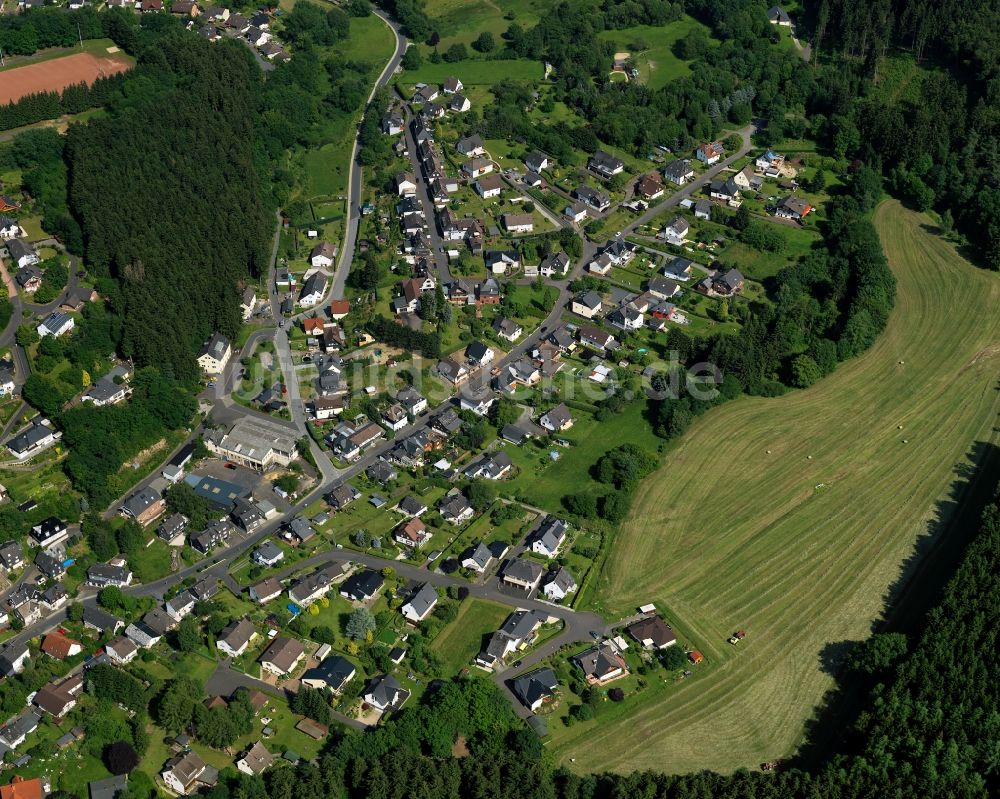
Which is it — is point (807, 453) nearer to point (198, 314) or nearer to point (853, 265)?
point (853, 265)

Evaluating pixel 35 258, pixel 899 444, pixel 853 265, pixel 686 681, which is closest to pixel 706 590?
pixel 686 681

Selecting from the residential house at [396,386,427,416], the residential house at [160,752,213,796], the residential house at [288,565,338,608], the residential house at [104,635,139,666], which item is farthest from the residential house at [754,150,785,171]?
the residential house at [160,752,213,796]

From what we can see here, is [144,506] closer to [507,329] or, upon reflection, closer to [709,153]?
[507,329]

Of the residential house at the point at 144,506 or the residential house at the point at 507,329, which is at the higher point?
the residential house at the point at 507,329

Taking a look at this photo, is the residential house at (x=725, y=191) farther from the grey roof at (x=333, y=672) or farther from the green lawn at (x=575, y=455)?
the grey roof at (x=333, y=672)

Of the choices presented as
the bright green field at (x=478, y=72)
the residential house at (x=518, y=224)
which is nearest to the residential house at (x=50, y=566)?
the residential house at (x=518, y=224)

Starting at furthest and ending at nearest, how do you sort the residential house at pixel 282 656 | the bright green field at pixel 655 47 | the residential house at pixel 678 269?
the bright green field at pixel 655 47 → the residential house at pixel 678 269 → the residential house at pixel 282 656

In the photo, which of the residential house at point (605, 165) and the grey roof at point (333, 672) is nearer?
the grey roof at point (333, 672)
